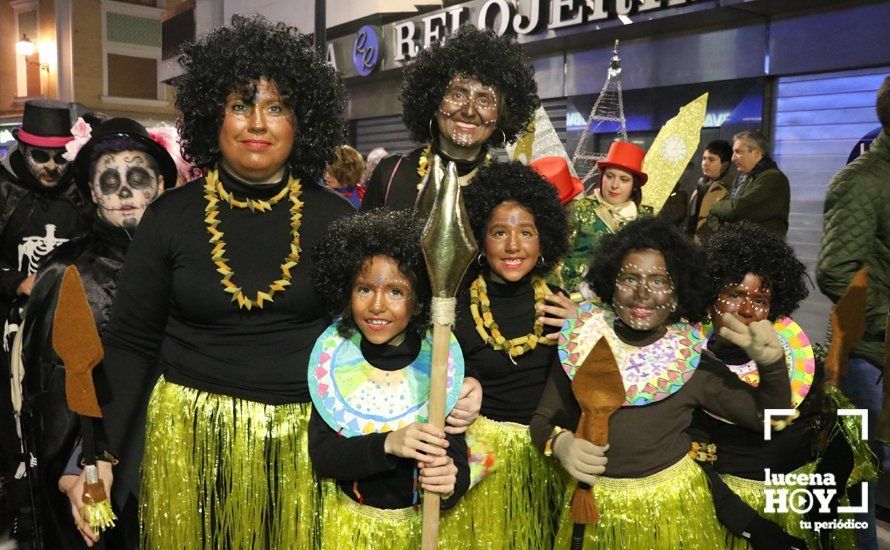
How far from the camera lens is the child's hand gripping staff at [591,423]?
1.96m

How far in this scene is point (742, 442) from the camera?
263 cm

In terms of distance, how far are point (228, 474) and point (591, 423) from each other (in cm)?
106

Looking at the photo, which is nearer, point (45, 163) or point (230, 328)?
point (230, 328)

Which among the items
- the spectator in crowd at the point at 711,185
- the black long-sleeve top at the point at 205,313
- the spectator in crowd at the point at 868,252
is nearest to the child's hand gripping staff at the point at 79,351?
the black long-sleeve top at the point at 205,313

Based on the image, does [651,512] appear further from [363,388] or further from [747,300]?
[363,388]

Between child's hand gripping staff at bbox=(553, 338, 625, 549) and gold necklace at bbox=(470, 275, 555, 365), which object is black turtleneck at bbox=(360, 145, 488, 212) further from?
child's hand gripping staff at bbox=(553, 338, 625, 549)

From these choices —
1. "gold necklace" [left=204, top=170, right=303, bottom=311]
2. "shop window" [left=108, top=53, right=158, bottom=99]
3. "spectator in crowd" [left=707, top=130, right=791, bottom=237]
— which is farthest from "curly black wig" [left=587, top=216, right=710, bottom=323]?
"shop window" [left=108, top=53, right=158, bottom=99]

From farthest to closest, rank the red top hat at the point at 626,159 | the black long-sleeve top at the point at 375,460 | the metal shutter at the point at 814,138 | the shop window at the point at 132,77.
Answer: the shop window at the point at 132,77
the metal shutter at the point at 814,138
the red top hat at the point at 626,159
the black long-sleeve top at the point at 375,460

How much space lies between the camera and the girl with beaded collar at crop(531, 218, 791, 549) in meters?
2.39

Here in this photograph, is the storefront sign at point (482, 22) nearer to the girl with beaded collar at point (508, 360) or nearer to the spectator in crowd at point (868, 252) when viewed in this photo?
the spectator in crowd at point (868, 252)

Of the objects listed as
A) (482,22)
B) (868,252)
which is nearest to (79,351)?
(868,252)

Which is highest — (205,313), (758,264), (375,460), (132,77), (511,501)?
(132,77)

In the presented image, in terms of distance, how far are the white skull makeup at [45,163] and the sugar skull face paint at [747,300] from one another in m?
3.45

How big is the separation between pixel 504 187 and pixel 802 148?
205 inches
